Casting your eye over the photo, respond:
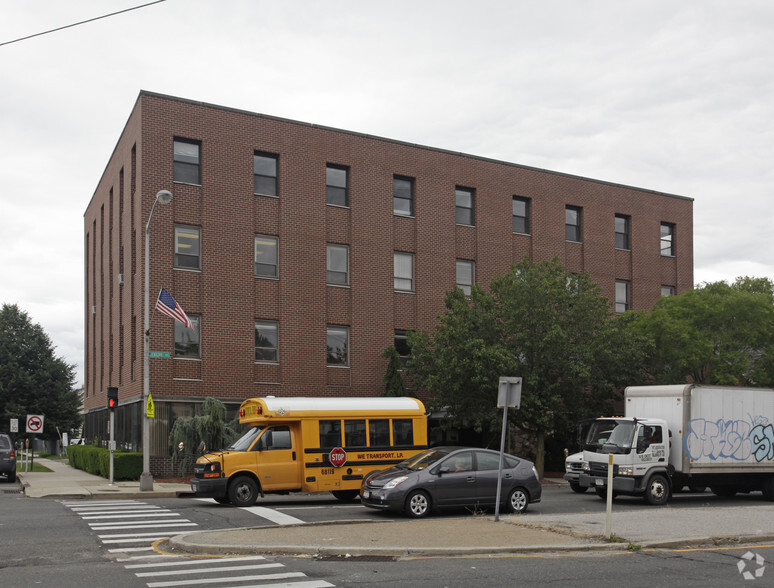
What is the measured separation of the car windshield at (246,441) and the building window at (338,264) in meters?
13.4

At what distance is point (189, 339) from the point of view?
30547mm

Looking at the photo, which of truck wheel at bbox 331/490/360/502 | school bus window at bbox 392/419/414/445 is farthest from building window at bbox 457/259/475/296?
truck wheel at bbox 331/490/360/502

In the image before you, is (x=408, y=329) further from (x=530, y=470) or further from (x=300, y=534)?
(x=300, y=534)

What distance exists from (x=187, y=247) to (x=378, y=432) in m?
12.7

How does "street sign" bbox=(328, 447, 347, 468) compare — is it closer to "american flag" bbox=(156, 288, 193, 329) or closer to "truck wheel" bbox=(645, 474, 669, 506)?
"truck wheel" bbox=(645, 474, 669, 506)

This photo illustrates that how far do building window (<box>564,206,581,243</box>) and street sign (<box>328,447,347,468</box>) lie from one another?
22.3 m

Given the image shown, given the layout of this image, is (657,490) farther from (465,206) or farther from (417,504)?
(465,206)

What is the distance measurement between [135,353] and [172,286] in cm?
338

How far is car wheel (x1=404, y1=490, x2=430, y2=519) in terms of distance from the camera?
16.9m

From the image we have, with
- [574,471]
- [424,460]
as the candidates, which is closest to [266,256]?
[574,471]

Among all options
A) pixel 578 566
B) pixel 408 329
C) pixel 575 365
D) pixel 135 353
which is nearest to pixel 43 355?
pixel 135 353

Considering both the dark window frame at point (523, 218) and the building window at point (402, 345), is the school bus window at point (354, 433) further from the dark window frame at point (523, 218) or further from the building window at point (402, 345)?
the dark window frame at point (523, 218)

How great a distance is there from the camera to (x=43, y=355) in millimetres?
59125

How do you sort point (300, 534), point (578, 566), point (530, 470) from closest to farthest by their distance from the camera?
point (578, 566), point (300, 534), point (530, 470)
